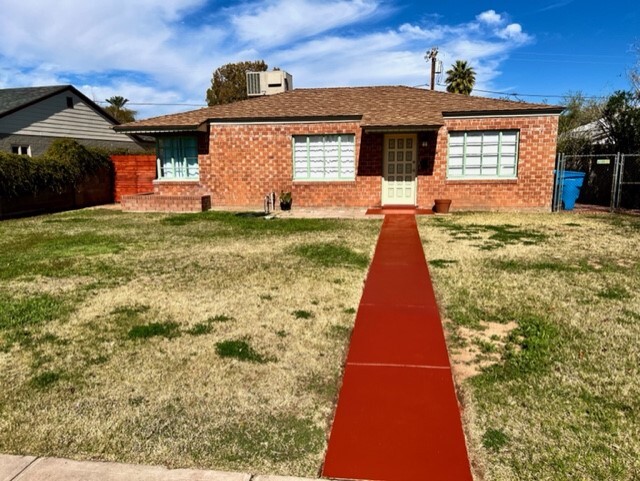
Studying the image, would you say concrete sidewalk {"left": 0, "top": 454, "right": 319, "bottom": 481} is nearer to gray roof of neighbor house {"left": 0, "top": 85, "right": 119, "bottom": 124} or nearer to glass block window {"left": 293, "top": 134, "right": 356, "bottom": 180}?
glass block window {"left": 293, "top": 134, "right": 356, "bottom": 180}

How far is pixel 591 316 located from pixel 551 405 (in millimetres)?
2294

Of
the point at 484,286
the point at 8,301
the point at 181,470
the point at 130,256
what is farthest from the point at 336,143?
the point at 181,470

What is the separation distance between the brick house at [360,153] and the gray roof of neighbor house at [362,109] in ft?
0.12

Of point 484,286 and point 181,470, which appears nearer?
point 181,470

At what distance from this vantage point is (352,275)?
7.17 metres

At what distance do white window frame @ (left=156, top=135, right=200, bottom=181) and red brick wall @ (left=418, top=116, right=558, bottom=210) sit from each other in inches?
322

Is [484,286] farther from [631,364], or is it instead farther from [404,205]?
[404,205]

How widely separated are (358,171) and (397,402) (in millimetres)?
13005

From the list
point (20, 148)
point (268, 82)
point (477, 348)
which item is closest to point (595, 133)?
point (268, 82)

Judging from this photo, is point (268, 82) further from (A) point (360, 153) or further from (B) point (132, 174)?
(A) point (360, 153)

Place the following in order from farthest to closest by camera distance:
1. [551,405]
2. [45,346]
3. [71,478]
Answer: [45,346] < [551,405] < [71,478]

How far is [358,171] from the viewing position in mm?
15945

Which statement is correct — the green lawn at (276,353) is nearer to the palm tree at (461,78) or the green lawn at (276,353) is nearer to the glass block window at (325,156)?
the glass block window at (325,156)

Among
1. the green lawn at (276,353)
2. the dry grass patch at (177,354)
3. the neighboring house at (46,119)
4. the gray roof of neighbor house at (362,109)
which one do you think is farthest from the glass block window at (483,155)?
the neighboring house at (46,119)
